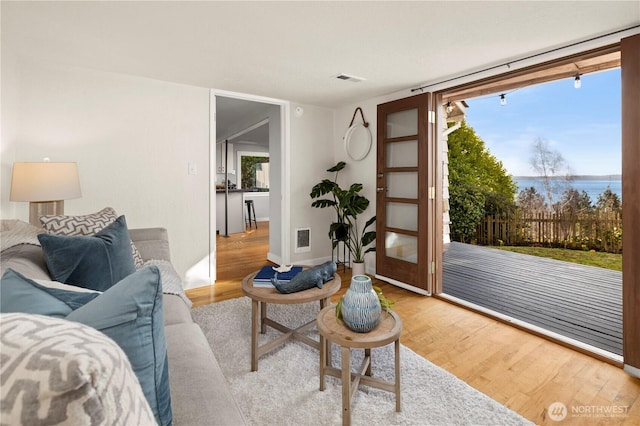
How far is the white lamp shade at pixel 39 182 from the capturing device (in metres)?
2.31

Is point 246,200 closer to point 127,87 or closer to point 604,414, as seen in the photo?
point 127,87

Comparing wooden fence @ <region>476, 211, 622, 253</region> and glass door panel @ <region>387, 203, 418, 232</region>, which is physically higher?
glass door panel @ <region>387, 203, 418, 232</region>

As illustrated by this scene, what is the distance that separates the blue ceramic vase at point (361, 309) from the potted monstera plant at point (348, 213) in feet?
7.61

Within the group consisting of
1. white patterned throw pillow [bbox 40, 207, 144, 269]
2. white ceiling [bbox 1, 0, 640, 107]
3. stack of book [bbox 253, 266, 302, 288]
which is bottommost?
stack of book [bbox 253, 266, 302, 288]

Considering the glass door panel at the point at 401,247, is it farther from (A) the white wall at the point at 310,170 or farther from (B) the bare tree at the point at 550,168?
(B) the bare tree at the point at 550,168

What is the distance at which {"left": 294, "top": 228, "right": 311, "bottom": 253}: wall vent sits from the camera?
14.8 ft

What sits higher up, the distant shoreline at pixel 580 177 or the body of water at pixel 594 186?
the distant shoreline at pixel 580 177

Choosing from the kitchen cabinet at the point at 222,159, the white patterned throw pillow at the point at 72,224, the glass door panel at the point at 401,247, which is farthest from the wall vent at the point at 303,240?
the kitchen cabinet at the point at 222,159

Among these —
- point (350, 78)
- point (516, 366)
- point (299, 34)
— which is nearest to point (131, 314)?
point (299, 34)

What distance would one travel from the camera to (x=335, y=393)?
180 cm

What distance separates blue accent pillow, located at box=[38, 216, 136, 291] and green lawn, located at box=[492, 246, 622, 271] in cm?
607

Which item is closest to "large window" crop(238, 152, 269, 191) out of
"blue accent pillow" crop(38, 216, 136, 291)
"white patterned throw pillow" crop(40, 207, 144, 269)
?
"white patterned throw pillow" crop(40, 207, 144, 269)

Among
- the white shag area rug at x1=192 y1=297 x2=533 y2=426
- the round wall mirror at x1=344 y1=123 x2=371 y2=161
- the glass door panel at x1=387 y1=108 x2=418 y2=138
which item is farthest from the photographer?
the round wall mirror at x1=344 y1=123 x2=371 y2=161

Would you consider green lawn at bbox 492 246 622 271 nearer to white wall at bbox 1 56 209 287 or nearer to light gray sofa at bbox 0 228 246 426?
white wall at bbox 1 56 209 287
